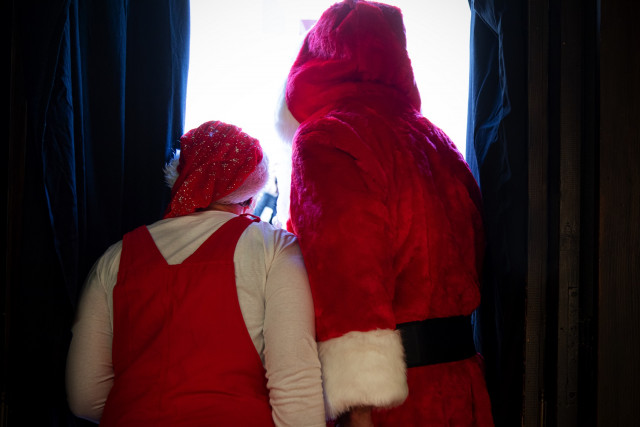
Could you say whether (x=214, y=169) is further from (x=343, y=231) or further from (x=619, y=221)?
(x=619, y=221)

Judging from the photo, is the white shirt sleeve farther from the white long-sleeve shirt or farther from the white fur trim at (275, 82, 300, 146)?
the white fur trim at (275, 82, 300, 146)

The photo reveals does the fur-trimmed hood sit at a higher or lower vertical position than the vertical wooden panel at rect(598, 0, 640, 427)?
higher

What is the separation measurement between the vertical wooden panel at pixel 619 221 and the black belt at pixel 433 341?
29 cm

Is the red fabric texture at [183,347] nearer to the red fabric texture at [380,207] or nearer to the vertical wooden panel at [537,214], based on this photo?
the red fabric texture at [380,207]

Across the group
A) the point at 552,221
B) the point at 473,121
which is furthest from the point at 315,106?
the point at 552,221

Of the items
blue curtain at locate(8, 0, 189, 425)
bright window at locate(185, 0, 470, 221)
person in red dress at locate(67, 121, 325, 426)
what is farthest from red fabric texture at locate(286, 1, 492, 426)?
blue curtain at locate(8, 0, 189, 425)

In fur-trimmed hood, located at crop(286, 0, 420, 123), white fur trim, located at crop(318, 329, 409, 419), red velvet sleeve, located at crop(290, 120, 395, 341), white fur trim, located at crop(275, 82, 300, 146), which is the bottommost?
white fur trim, located at crop(318, 329, 409, 419)

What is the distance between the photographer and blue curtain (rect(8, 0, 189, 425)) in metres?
0.96

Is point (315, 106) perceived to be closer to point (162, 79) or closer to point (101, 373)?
point (162, 79)

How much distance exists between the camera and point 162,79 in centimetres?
136

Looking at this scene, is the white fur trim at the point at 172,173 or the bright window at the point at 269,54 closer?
the white fur trim at the point at 172,173

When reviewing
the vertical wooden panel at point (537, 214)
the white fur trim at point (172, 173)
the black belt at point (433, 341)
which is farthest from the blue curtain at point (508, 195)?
the white fur trim at point (172, 173)

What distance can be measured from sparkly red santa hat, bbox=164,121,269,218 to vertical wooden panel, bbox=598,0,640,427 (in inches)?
33.3

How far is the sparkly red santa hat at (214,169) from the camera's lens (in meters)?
1.08
